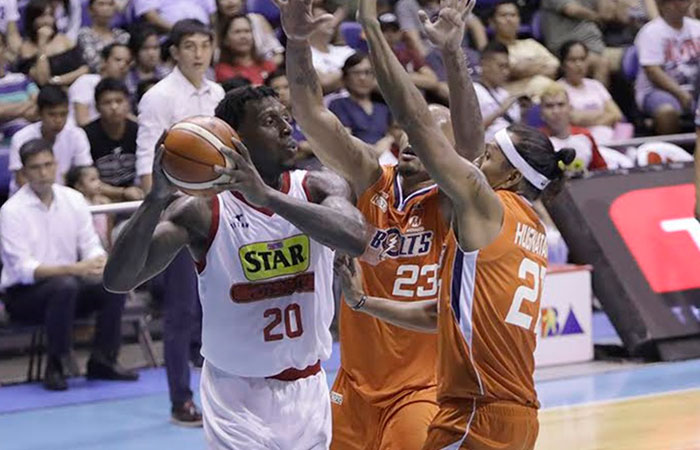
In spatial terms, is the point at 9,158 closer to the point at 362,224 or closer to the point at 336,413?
the point at 336,413

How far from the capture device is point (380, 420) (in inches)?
216

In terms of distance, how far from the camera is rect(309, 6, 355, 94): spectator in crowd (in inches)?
456

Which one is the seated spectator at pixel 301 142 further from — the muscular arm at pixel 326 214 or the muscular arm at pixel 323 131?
the muscular arm at pixel 326 214

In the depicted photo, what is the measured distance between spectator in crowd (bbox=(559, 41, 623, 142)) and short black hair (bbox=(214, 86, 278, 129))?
27.0 ft

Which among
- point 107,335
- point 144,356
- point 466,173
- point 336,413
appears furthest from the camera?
point 144,356

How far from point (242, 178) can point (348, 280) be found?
1.25 meters

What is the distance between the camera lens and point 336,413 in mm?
5574

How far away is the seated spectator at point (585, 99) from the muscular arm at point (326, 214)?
8.15 m

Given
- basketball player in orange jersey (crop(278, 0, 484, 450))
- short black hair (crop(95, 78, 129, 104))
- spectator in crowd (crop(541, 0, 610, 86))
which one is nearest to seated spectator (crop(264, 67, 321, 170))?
short black hair (crop(95, 78, 129, 104))

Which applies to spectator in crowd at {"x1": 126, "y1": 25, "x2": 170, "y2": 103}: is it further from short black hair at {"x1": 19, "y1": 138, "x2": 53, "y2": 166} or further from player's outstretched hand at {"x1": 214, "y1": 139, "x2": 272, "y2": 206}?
player's outstretched hand at {"x1": 214, "y1": 139, "x2": 272, "y2": 206}

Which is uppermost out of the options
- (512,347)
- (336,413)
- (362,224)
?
(362,224)

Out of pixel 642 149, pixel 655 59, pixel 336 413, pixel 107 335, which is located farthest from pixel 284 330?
pixel 655 59

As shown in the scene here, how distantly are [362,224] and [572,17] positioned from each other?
33.3 feet

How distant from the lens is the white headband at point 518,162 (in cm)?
489
